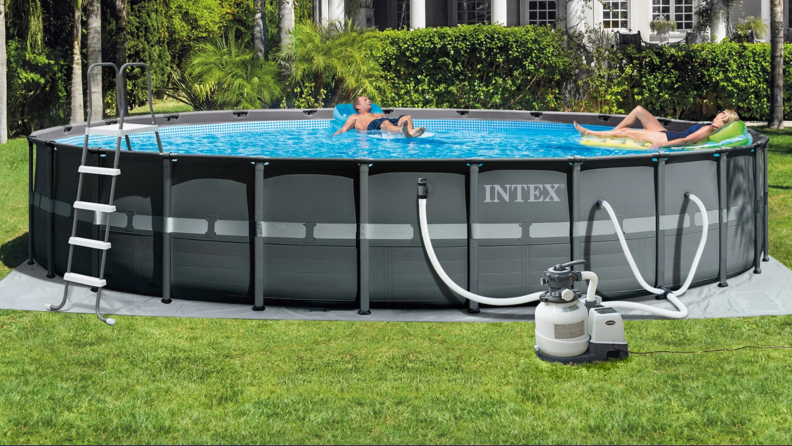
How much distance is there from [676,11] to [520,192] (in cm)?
2673

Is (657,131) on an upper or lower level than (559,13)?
lower

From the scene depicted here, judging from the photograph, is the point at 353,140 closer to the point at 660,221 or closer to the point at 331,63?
the point at 331,63

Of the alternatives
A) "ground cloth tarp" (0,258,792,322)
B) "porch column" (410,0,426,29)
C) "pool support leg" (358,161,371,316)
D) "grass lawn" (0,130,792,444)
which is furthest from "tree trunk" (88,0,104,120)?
"pool support leg" (358,161,371,316)

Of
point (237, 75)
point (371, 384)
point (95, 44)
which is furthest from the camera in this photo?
point (95, 44)

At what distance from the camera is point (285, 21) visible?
23750 millimetres

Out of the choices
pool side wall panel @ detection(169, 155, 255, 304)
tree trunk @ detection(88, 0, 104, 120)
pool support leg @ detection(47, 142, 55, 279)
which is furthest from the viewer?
tree trunk @ detection(88, 0, 104, 120)

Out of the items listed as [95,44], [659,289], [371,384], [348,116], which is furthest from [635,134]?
[95,44]

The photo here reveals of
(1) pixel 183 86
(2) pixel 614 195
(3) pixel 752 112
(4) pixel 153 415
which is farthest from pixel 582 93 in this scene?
(4) pixel 153 415

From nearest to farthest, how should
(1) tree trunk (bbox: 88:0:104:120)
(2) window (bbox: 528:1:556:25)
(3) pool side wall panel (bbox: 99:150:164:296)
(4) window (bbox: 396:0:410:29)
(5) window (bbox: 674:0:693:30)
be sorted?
(3) pool side wall panel (bbox: 99:150:164:296)
(1) tree trunk (bbox: 88:0:104:120)
(5) window (bbox: 674:0:693:30)
(2) window (bbox: 528:1:556:25)
(4) window (bbox: 396:0:410:29)

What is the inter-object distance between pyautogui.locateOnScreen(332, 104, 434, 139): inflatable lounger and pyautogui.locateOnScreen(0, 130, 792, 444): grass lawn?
9.52 m

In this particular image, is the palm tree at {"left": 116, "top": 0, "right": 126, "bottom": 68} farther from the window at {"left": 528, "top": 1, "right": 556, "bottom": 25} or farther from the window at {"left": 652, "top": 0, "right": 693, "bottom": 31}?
the window at {"left": 652, "top": 0, "right": 693, "bottom": 31}

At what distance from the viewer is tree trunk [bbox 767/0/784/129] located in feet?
73.0

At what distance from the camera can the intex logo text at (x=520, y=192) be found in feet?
26.1

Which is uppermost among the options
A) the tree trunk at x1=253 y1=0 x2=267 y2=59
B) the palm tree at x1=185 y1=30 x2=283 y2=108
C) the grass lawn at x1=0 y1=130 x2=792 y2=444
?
the tree trunk at x1=253 y1=0 x2=267 y2=59
